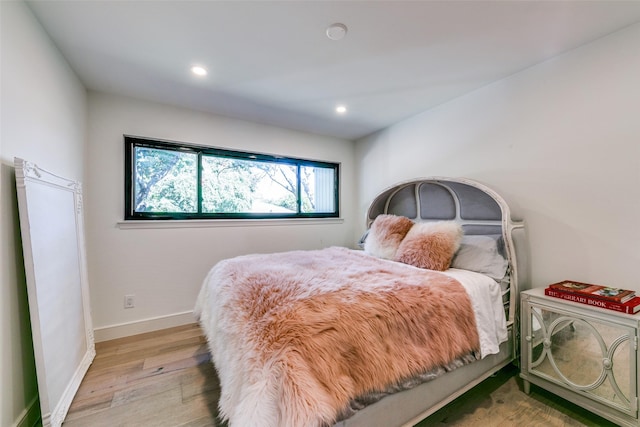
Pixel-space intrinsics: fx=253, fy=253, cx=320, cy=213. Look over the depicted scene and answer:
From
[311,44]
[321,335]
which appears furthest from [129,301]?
[311,44]

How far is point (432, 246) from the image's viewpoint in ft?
6.69

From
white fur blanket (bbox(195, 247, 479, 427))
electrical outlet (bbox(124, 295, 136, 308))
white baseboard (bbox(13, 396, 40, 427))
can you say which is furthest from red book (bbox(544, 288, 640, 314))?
electrical outlet (bbox(124, 295, 136, 308))

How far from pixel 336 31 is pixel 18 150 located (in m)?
1.95

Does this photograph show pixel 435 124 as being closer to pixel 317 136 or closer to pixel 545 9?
pixel 545 9

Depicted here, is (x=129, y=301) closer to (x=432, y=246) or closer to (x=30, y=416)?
(x=30, y=416)

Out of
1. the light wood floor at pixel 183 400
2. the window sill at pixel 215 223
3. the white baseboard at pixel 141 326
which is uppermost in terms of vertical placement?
the window sill at pixel 215 223

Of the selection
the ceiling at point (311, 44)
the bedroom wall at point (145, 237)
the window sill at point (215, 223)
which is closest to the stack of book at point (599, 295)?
the ceiling at point (311, 44)

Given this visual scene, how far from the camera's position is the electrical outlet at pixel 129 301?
252 cm

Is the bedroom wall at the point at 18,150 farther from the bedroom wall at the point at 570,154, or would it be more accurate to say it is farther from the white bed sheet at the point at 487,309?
the bedroom wall at the point at 570,154

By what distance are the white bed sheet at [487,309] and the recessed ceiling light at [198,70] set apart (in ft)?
8.07

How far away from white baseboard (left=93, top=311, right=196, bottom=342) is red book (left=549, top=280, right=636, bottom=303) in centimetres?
331

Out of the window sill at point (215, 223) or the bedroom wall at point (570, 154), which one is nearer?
the bedroom wall at point (570, 154)

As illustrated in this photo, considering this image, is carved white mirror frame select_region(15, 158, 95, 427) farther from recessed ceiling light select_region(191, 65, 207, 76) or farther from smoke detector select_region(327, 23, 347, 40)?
smoke detector select_region(327, 23, 347, 40)

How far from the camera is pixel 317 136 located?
12.2 feet
